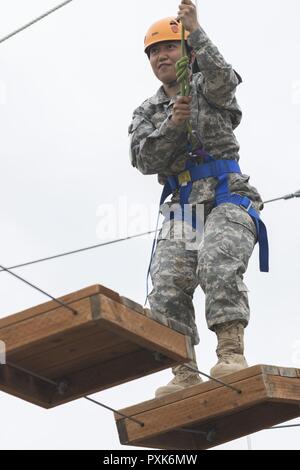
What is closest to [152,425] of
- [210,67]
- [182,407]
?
[182,407]

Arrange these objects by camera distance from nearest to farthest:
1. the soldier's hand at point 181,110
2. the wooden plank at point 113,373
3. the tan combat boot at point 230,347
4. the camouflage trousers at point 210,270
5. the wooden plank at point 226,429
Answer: the wooden plank at point 113,373
the tan combat boot at point 230,347
the camouflage trousers at point 210,270
the soldier's hand at point 181,110
the wooden plank at point 226,429

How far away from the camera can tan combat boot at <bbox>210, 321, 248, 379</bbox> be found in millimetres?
8961

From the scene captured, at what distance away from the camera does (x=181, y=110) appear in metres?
9.24

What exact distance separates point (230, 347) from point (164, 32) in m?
2.10

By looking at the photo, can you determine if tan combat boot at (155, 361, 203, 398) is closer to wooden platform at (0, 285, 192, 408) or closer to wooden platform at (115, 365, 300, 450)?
wooden platform at (115, 365, 300, 450)

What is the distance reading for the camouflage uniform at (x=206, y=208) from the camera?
9.10m

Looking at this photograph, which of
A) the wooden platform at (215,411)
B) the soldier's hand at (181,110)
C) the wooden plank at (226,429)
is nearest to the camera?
the wooden platform at (215,411)

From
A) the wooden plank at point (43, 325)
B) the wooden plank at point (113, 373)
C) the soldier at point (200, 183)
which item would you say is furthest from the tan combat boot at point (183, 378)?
the wooden plank at point (43, 325)

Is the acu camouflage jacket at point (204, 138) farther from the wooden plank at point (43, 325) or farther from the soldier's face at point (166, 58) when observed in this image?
the wooden plank at point (43, 325)

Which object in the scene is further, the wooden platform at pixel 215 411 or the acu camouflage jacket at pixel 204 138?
the acu camouflage jacket at pixel 204 138

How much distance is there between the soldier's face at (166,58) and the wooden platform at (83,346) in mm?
1978

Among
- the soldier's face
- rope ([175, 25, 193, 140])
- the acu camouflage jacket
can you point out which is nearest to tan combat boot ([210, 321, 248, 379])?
the acu camouflage jacket

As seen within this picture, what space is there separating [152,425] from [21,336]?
1.38 m

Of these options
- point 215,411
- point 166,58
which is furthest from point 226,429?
point 166,58
